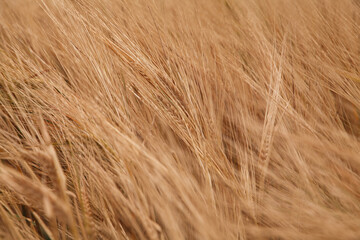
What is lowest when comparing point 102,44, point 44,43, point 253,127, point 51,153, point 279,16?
point 253,127

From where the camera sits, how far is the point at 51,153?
37 cm

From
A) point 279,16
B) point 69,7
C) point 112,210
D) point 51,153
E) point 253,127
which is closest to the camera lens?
point 51,153

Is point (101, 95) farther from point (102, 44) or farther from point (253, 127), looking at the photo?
point (253, 127)

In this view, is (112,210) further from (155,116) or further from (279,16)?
(279,16)

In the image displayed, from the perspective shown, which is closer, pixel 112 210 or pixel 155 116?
pixel 112 210

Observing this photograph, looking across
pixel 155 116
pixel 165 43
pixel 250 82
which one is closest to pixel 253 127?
pixel 250 82

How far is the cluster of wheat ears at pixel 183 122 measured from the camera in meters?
0.45

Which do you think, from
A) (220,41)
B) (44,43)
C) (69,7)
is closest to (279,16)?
(220,41)

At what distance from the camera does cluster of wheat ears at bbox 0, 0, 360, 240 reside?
447 mm

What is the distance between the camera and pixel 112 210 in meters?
0.49

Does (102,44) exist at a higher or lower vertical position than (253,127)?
higher

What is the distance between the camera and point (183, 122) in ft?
1.82

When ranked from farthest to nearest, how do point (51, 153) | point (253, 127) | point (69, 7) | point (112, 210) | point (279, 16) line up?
point (279, 16)
point (69, 7)
point (253, 127)
point (112, 210)
point (51, 153)

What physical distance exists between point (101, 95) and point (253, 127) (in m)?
0.39
